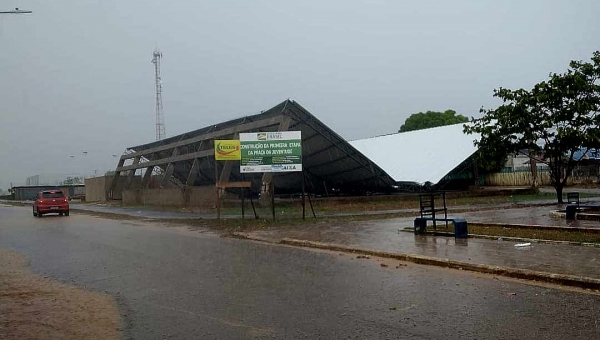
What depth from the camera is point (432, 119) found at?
219 feet

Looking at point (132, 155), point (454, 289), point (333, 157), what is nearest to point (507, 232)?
point (454, 289)

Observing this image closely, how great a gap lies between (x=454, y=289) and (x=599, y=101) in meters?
17.5

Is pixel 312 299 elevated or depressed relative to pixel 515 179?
depressed

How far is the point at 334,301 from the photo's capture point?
7.00 m

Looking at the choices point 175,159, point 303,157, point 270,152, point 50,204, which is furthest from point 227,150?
point 50,204

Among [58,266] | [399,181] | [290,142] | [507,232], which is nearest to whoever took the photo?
[58,266]

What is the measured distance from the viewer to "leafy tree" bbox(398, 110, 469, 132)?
65375mm

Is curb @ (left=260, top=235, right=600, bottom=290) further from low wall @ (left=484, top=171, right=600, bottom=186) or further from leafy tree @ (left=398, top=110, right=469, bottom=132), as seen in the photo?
leafy tree @ (left=398, top=110, right=469, bottom=132)

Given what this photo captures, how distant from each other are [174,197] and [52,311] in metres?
26.7

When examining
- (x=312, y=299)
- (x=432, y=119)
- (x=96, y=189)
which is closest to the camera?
(x=312, y=299)

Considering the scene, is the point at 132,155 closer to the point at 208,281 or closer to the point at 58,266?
the point at 58,266

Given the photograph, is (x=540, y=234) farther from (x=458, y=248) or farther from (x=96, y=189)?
(x=96, y=189)

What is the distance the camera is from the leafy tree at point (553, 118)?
21125 millimetres

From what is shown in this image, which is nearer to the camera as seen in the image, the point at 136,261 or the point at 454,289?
the point at 454,289
